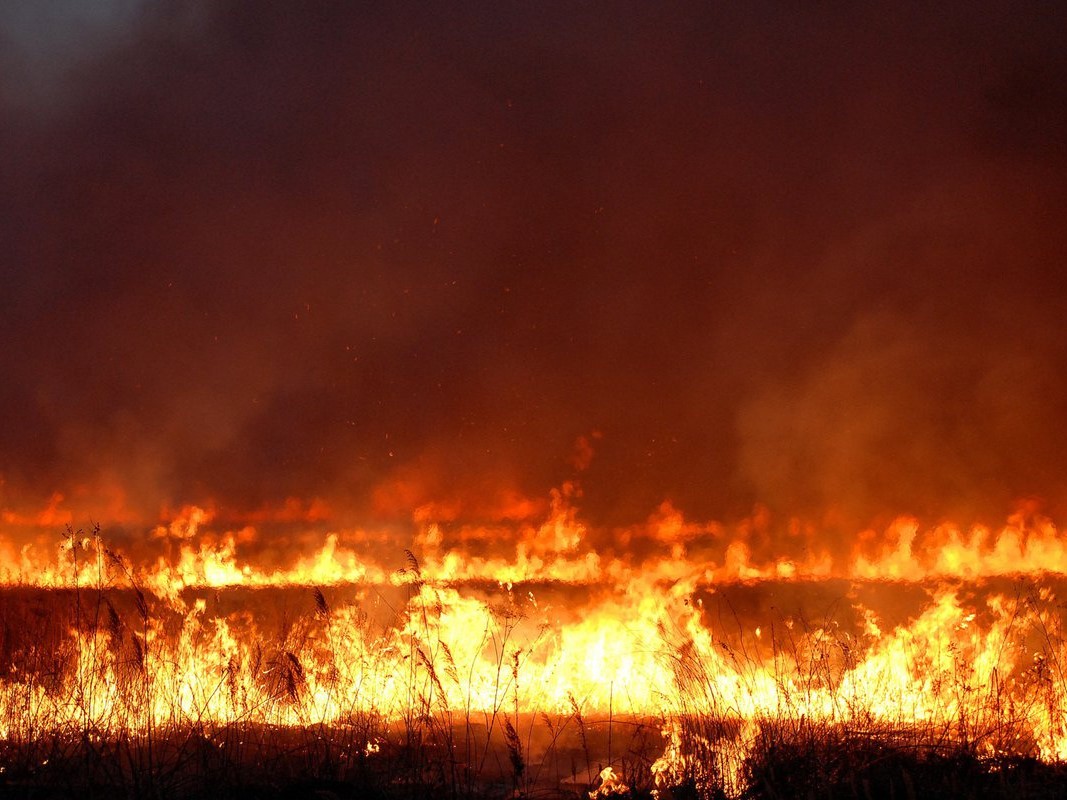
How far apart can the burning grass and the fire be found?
0.04 meters

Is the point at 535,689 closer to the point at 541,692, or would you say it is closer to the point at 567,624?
the point at 541,692

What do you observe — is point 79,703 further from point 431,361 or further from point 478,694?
point 431,361

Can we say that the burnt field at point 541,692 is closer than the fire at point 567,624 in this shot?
Yes

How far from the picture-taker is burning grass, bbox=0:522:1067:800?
15.8 ft

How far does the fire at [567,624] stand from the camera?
6816mm

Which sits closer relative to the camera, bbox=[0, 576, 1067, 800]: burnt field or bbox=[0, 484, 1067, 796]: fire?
bbox=[0, 576, 1067, 800]: burnt field

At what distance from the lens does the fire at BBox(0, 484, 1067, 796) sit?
6.82 m

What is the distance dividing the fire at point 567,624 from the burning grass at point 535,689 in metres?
0.04

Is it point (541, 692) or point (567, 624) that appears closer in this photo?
point (541, 692)

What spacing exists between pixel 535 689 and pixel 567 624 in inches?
39.4

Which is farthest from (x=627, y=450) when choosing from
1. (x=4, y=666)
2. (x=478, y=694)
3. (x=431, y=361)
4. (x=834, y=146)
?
(x=4, y=666)

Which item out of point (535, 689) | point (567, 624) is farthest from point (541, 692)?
point (567, 624)

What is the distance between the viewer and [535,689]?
8.26 m

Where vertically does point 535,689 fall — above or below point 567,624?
below
